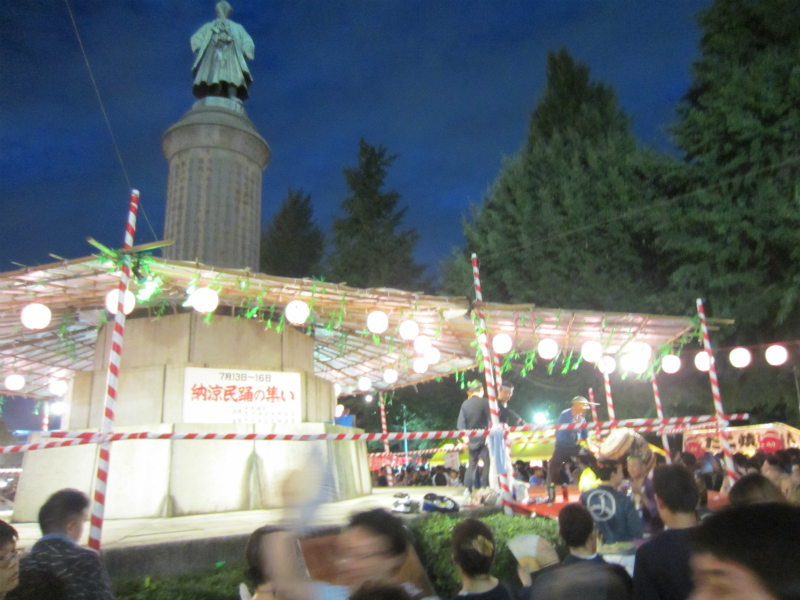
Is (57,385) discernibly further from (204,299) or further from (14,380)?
(204,299)

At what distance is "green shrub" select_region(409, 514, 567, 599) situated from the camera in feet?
19.2

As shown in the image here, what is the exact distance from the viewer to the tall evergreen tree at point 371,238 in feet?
83.8

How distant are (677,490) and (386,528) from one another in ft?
6.01

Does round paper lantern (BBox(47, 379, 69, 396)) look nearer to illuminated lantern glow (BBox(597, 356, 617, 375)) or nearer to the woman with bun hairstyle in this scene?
illuminated lantern glow (BBox(597, 356, 617, 375))

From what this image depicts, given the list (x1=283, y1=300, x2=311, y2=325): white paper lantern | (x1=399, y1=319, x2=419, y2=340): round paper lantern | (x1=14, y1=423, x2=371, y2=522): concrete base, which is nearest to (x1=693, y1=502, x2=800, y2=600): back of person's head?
(x1=14, y1=423, x2=371, y2=522): concrete base

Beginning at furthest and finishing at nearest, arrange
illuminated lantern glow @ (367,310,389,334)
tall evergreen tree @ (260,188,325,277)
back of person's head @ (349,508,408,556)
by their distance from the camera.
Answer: tall evergreen tree @ (260,188,325,277) < illuminated lantern glow @ (367,310,389,334) < back of person's head @ (349,508,408,556)

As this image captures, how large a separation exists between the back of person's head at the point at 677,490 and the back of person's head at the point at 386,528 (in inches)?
66.3

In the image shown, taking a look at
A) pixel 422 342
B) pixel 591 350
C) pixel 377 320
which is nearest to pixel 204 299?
pixel 377 320

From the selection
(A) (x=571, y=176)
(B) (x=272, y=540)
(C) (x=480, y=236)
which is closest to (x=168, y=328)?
(B) (x=272, y=540)

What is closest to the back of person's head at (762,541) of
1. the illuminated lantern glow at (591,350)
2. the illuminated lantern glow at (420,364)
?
the illuminated lantern glow at (591,350)

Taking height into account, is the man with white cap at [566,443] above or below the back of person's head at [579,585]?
above

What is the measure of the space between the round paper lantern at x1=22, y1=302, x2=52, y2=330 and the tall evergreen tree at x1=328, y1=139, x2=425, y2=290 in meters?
17.7

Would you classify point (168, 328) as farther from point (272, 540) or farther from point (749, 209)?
point (749, 209)

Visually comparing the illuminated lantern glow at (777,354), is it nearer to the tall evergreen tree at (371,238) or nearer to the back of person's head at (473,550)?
the back of person's head at (473,550)
